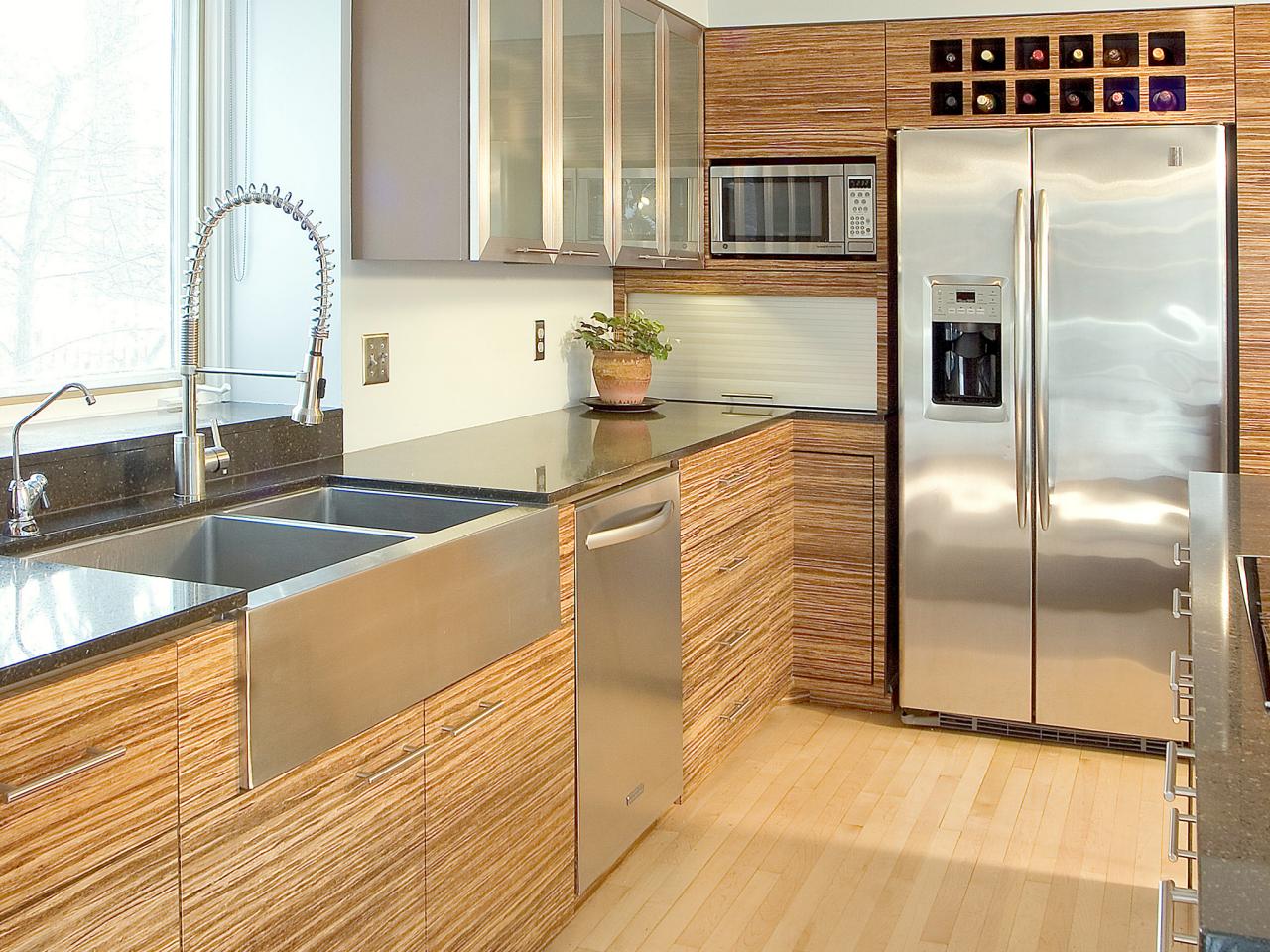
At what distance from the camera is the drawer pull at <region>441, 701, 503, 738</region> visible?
6.89ft


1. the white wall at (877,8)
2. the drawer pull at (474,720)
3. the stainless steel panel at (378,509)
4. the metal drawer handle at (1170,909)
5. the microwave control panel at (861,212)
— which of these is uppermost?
the white wall at (877,8)

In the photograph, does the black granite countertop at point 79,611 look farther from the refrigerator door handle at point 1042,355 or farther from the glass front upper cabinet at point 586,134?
the refrigerator door handle at point 1042,355

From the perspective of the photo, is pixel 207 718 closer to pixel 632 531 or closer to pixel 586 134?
pixel 632 531

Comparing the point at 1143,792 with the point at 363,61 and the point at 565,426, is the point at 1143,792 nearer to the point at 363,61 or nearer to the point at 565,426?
the point at 565,426

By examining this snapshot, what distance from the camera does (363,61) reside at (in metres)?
2.76

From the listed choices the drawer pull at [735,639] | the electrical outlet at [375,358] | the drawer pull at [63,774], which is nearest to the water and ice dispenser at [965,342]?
the drawer pull at [735,639]

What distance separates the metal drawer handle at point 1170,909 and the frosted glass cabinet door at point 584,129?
225cm

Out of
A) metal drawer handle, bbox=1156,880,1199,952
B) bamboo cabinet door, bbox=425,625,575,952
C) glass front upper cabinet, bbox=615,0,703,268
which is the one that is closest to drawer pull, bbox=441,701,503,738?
bamboo cabinet door, bbox=425,625,575,952

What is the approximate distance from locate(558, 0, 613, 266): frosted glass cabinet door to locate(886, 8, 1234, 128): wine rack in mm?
989

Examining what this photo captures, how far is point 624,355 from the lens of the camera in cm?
378

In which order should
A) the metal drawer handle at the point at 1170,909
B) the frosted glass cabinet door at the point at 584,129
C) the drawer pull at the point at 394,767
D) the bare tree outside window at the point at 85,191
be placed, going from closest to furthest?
the metal drawer handle at the point at 1170,909, the drawer pull at the point at 394,767, the bare tree outside window at the point at 85,191, the frosted glass cabinet door at the point at 584,129

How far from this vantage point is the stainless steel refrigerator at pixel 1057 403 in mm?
3512

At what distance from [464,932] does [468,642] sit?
0.49 m

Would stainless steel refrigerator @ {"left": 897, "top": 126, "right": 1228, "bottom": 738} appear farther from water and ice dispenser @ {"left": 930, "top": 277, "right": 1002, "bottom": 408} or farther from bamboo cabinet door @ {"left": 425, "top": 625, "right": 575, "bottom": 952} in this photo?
bamboo cabinet door @ {"left": 425, "top": 625, "right": 575, "bottom": 952}
